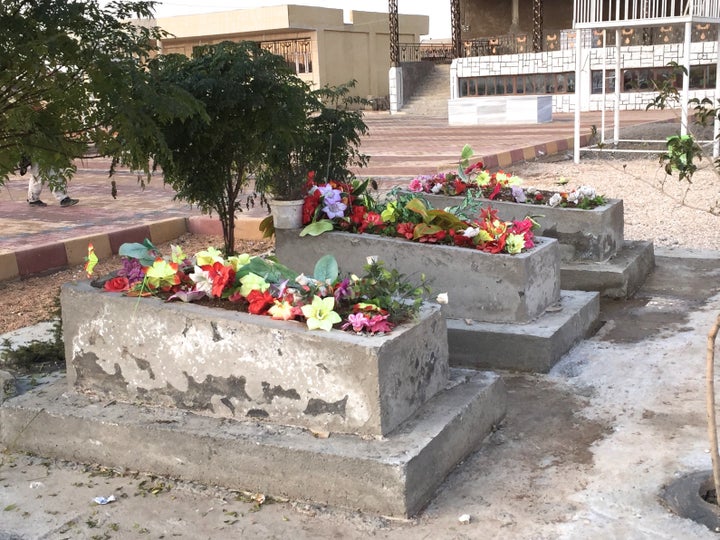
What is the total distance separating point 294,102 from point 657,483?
330 centimetres

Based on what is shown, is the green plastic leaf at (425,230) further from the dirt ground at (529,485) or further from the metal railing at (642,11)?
the metal railing at (642,11)

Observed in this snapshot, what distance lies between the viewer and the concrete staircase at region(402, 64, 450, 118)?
33.5 metres

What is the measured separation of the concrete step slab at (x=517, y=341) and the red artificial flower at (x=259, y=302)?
1.55m

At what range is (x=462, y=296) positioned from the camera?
16.5 feet

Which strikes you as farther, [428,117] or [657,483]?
[428,117]

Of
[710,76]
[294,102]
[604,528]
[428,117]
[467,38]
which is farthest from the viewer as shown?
[467,38]

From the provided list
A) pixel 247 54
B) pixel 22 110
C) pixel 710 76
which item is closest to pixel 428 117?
pixel 710 76

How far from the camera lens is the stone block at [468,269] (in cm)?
489

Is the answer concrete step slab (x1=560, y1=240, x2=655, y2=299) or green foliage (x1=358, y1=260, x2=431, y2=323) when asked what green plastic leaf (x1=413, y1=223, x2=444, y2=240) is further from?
concrete step slab (x1=560, y1=240, x2=655, y2=299)

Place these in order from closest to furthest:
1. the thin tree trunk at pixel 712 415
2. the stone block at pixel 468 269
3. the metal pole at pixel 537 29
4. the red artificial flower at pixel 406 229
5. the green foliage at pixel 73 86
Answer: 1. the thin tree trunk at pixel 712 415
2. the green foliage at pixel 73 86
3. the stone block at pixel 468 269
4. the red artificial flower at pixel 406 229
5. the metal pole at pixel 537 29

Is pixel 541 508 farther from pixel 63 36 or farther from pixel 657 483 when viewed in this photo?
pixel 63 36

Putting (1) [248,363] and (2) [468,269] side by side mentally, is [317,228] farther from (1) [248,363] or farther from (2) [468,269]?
(1) [248,363]

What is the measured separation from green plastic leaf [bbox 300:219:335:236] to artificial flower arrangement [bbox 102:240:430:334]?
1.19 meters

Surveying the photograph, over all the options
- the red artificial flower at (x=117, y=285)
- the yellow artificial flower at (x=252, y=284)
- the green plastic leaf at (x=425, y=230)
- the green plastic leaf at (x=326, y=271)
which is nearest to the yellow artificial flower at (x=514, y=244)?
the green plastic leaf at (x=425, y=230)
